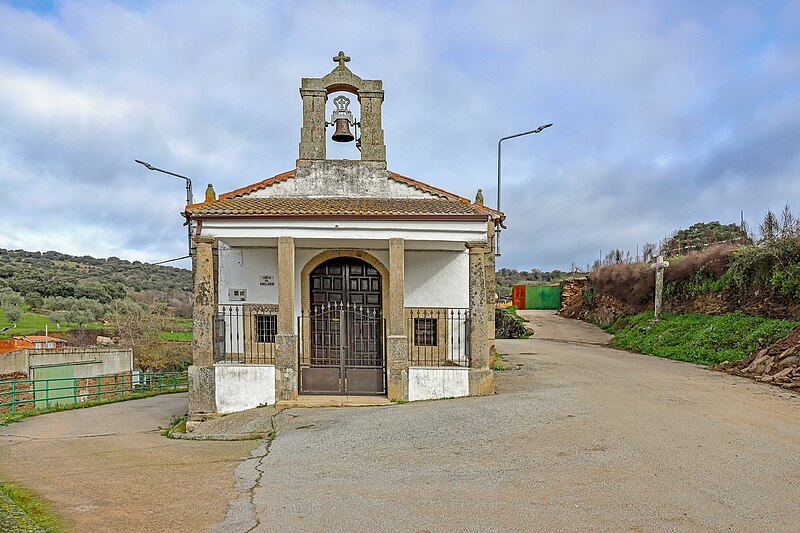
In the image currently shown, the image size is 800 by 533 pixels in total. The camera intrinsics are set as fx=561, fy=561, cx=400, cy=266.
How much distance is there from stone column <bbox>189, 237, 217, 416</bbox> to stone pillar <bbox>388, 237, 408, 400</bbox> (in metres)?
3.26

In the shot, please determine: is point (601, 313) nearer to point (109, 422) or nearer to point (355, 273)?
point (355, 273)

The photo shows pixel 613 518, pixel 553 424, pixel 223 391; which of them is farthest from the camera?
pixel 223 391

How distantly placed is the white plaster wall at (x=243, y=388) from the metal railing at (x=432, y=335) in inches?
143

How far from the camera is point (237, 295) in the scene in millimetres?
12828

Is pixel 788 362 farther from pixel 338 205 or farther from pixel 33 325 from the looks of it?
pixel 33 325

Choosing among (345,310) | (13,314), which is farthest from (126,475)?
(13,314)

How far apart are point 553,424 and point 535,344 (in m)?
14.8

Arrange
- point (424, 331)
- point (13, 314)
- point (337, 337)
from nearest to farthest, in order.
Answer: point (337, 337), point (424, 331), point (13, 314)

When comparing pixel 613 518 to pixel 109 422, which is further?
pixel 109 422

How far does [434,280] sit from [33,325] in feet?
102

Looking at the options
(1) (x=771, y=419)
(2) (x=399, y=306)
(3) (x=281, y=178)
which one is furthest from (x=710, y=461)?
(3) (x=281, y=178)

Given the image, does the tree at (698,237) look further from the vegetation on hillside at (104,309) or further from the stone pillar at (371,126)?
the vegetation on hillside at (104,309)

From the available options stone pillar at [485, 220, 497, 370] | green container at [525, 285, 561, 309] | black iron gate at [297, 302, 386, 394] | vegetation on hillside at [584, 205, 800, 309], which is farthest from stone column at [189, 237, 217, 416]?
green container at [525, 285, 561, 309]

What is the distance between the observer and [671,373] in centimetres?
1332
